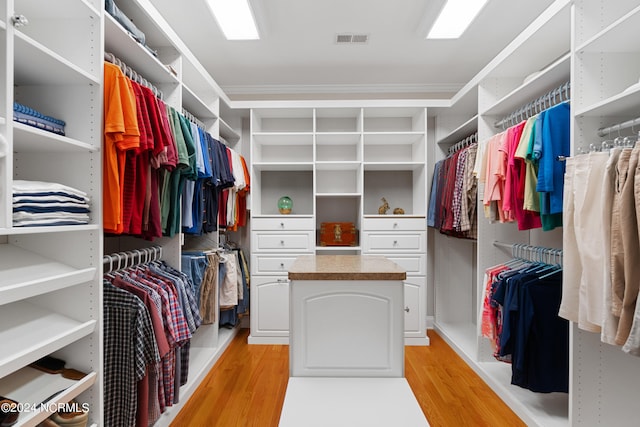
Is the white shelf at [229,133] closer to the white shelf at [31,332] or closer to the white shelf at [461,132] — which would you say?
the white shelf at [461,132]

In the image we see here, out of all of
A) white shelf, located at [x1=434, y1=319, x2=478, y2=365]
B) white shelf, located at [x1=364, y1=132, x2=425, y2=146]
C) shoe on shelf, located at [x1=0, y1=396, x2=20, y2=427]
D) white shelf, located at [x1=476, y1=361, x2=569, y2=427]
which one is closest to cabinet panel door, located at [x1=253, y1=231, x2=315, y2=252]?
white shelf, located at [x1=364, y1=132, x2=425, y2=146]

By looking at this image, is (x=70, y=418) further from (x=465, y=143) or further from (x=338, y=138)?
(x=465, y=143)

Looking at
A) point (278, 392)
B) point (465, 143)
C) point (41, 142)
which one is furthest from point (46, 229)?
point (465, 143)

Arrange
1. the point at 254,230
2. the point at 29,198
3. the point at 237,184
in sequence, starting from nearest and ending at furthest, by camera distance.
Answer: the point at 29,198
the point at 237,184
the point at 254,230

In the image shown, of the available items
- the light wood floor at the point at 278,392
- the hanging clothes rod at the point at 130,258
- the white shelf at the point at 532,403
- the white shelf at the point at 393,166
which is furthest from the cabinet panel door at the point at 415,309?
the hanging clothes rod at the point at 130,258

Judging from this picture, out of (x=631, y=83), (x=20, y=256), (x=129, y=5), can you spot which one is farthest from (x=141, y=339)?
(x=631, y=83)

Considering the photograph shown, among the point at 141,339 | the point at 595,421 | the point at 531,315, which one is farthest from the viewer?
the point at 531,315

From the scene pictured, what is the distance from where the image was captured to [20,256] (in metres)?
1.37

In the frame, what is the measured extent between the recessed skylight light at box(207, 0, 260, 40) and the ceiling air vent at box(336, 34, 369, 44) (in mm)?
667

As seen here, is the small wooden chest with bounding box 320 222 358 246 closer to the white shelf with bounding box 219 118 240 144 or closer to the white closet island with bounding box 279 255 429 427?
the white shelf with bounding box 219 118 240 144

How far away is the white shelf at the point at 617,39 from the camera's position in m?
1.48

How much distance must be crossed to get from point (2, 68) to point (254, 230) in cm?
255

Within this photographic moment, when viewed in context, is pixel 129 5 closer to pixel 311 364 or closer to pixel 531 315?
pixel 311 364

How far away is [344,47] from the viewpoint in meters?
3.17
